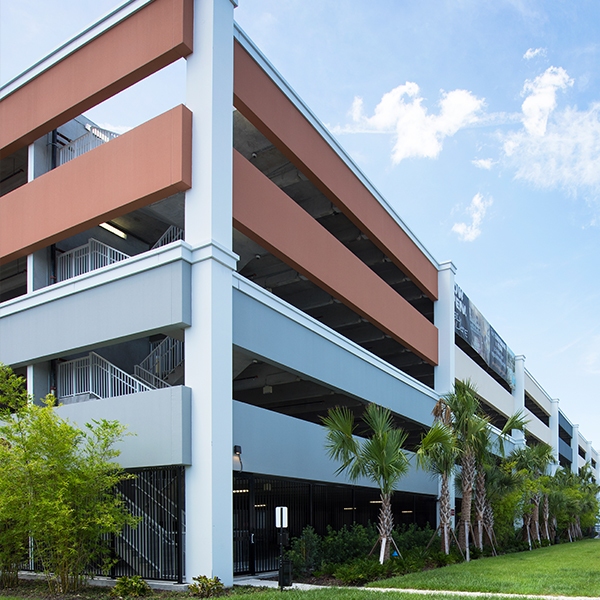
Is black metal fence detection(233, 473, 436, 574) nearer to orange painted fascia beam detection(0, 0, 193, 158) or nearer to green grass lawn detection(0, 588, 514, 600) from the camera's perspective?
green grass lawn detection(0, 588, 514, 600)

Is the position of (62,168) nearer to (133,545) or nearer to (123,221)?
(123,221)

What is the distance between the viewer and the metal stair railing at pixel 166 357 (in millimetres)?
20848

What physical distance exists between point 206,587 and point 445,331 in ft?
70.5

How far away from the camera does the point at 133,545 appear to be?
695 inches

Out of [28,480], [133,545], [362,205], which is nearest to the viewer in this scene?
[28,480]

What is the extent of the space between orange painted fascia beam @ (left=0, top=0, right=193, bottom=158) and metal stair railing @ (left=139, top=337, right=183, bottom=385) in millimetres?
7384

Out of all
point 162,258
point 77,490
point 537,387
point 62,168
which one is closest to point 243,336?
point 162,258

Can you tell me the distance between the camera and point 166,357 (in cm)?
2122

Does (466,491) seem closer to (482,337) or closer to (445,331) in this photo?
(445,331)

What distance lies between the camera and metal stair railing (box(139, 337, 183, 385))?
2085 centimetres

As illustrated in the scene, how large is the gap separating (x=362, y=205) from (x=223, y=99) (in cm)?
1039

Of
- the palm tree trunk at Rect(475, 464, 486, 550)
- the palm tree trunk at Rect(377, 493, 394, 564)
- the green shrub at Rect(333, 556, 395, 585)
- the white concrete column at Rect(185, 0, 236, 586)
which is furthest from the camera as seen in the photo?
the palm tree trunk at Rect(475, 464, 486, 550)

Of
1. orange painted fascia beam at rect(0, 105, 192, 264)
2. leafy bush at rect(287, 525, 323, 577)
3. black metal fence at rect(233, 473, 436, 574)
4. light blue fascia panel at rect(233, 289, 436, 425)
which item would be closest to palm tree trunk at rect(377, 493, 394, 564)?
leafy bush at rect(287, 525, 323, 577)

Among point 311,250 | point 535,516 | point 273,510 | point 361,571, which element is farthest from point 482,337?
point 361,571
